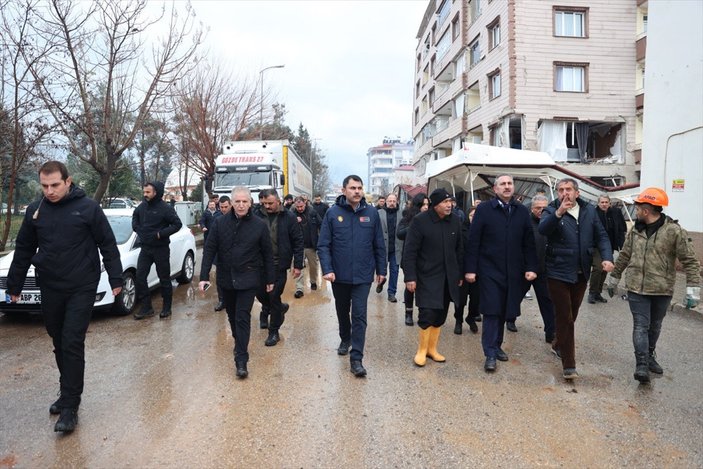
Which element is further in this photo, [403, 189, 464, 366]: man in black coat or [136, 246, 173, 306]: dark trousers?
[136, 246, 173, 306]: dark trousers

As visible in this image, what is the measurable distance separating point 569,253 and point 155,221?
5.50 meters

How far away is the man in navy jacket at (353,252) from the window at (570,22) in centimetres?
2275

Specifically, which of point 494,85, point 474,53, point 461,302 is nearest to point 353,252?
point 461,302

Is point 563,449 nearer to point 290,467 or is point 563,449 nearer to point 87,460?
point 290,467

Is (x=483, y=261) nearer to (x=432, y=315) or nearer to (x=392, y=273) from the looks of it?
(x=432, y=315)

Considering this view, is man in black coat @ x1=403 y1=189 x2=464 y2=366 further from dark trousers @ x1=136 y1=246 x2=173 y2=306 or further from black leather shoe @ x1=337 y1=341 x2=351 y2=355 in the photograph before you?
dark trousers @ x1=136 y1=246 x2=173 y2=306

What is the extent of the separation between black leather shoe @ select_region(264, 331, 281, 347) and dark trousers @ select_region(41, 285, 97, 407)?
217 centimetres

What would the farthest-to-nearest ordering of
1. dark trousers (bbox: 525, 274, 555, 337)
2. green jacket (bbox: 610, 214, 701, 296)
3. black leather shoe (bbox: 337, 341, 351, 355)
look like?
dark trousers (bbox: 525, 274, 555, 337) < black leather shoe (bbox: 337, 341, 351, 355) < green jacket (bbox: 610, 214, 701, 296)

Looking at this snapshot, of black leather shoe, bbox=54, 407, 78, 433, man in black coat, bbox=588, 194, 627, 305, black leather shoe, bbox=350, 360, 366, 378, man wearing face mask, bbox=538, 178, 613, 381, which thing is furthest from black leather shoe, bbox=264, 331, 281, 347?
man in black coat, bbox=588, 194, 627, 305

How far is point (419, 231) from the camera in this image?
4.67 meters

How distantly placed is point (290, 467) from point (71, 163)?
1531 inches

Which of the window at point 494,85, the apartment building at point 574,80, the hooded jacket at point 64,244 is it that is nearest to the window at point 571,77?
the apartment building at point 574,80

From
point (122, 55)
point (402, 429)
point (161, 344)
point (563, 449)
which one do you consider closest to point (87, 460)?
point (402, 429)

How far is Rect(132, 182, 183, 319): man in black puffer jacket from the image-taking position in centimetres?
661
